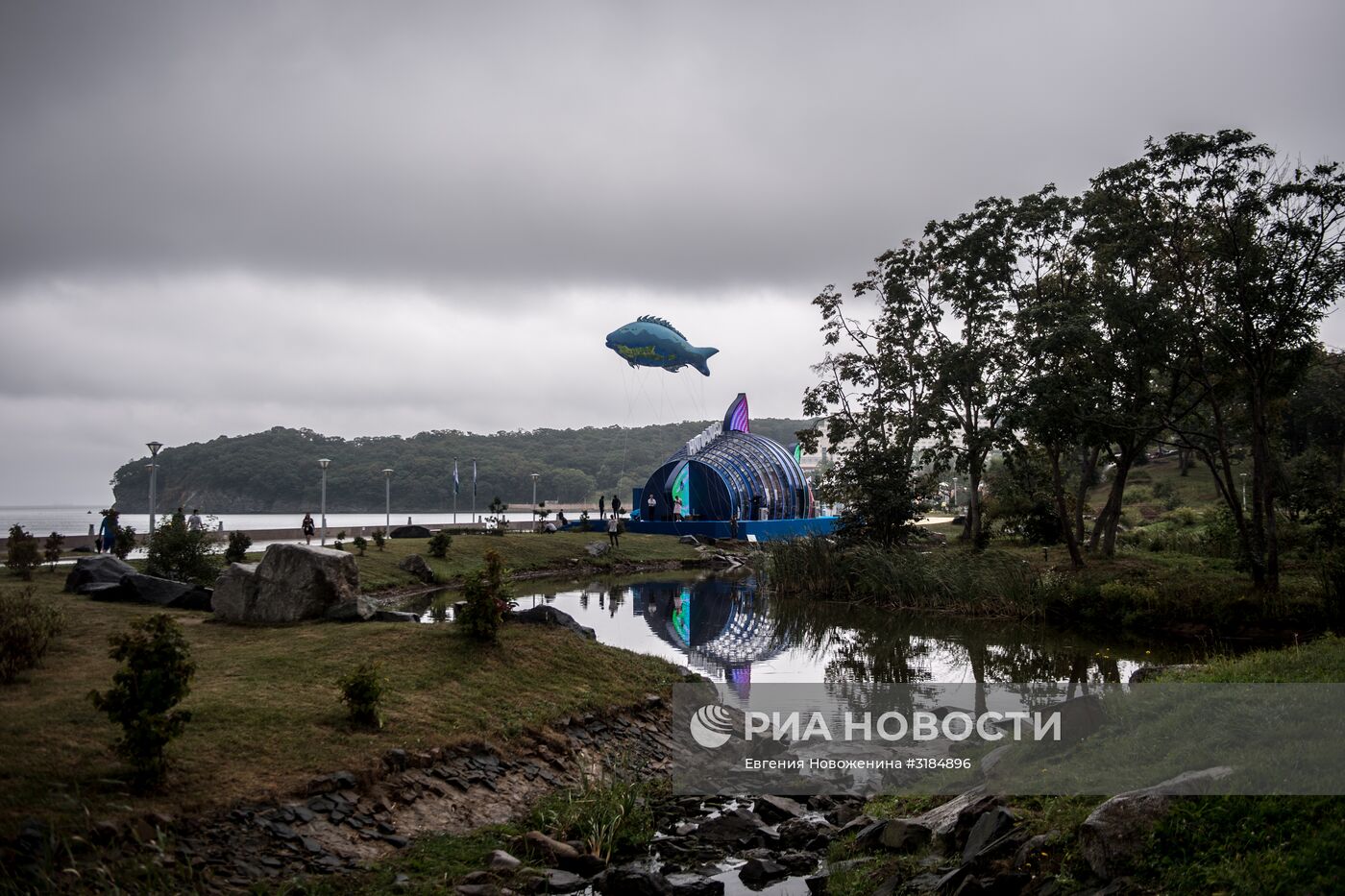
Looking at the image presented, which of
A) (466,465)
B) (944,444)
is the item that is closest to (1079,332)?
(944,444)

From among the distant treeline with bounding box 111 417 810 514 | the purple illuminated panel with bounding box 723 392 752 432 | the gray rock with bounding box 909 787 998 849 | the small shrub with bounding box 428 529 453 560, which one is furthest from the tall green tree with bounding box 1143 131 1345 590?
the distant treeline with bounding box 111 417 810 514

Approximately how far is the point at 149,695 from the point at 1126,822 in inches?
285

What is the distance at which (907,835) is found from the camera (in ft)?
24.1

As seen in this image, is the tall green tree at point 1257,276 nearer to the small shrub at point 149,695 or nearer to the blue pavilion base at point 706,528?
the small shrub at point 149,695

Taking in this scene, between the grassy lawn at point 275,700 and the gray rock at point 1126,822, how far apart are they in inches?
235

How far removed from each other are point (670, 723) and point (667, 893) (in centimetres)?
500

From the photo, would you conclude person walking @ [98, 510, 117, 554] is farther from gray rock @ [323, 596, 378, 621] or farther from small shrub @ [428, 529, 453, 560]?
gray rock @ [323, 596, 378, 621]

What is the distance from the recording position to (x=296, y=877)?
6477 millimetres

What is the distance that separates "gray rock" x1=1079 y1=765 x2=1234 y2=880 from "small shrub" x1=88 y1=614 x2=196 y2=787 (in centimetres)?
673

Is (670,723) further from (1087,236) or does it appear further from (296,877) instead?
(1087,236)

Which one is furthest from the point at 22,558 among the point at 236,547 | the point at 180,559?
the point at 236,547

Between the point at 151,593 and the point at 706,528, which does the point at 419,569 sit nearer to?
the point at 151,593

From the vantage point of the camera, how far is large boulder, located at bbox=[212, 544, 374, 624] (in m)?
13.3

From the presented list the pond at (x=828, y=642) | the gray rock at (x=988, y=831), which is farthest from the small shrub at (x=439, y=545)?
the gray rock at (x=988, y=831)
